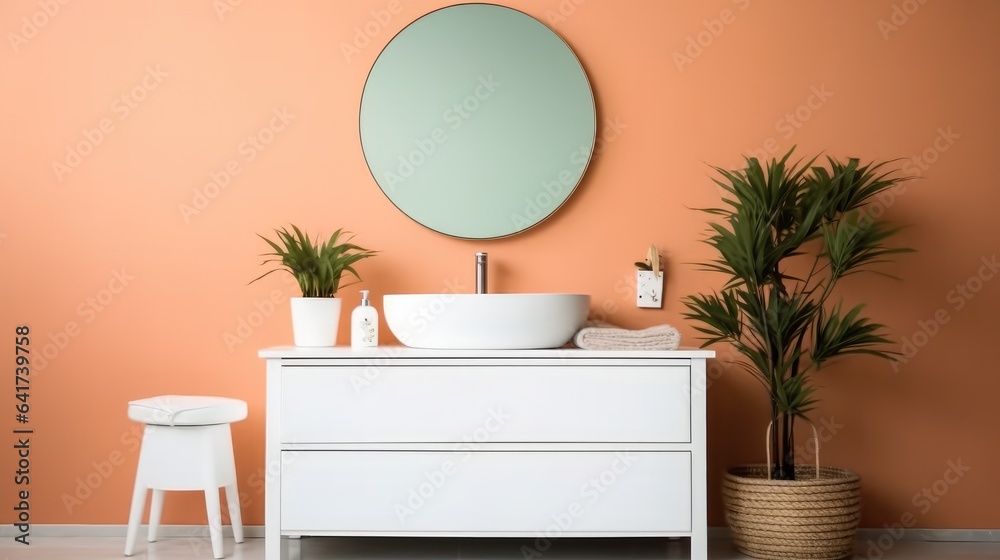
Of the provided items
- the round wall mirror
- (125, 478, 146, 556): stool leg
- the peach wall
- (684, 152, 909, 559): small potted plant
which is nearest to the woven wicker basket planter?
(684, 152, 909, 559): small potted plant

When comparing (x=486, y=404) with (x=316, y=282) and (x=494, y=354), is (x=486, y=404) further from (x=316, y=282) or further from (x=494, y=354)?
(x=316, y=282)

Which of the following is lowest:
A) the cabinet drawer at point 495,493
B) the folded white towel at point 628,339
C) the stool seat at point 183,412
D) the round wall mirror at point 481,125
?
the cabinet drawer at point 495,493

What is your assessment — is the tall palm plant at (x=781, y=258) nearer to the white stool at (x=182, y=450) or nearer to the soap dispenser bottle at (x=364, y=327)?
the soap dispenser bottle at (x=364, y=327)

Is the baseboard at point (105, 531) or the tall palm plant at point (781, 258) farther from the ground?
the tall palm plant at point (781, 258)

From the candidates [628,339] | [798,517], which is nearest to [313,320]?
[628,339]

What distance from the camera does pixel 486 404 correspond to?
2.33m

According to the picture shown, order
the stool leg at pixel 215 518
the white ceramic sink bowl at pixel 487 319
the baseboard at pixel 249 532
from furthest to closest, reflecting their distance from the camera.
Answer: the baseboard at pixel 249 532
the stool leg at pixel 215 518
the white ceramic sink bowl at pixel 487 319

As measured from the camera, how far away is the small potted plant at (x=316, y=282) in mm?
2523

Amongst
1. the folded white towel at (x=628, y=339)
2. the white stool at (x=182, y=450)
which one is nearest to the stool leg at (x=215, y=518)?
the white stool at (x=182, y=450)

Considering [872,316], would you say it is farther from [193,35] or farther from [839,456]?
[193,35]

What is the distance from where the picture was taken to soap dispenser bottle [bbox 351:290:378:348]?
246 centimetres

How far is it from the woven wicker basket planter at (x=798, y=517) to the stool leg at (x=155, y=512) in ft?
5.80

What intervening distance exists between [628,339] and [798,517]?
2.27 ft

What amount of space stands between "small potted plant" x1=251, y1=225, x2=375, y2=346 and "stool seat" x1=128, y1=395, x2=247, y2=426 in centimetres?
28
